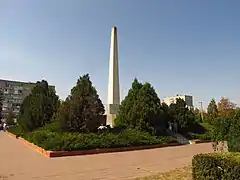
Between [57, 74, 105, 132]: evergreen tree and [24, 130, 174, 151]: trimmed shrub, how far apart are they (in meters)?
1.62

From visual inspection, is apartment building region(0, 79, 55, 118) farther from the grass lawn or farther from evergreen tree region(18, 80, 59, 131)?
the grass lawn

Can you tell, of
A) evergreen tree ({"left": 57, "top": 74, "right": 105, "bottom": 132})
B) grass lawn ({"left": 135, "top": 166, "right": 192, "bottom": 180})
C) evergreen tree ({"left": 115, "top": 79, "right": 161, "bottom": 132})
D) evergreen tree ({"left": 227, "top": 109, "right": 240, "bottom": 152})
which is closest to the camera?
grass lawn ({"left": 135, "top": 166, "right": 192, "bottom": 180})

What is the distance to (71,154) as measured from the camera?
12.4 meters

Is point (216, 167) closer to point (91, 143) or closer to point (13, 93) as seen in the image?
point (91, 143)

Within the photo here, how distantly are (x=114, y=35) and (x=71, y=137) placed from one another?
1957 cm

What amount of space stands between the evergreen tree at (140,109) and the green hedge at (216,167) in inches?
449

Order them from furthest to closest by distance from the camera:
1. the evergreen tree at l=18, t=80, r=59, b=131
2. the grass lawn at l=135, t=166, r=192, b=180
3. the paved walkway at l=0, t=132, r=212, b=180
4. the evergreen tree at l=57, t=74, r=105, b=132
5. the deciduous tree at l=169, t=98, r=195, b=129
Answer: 1. the evergreen tree at l=18, t=80, r=59, b=131
2. the deciduous tree at l=169, t=98, r=195, b=129
3. the evergreen tree at l=57, t=74, r=105, b=132
4. the paved walkway at l=0, t=132, r=212, b=180
5. the grass lawn at l=135, t=166, r=192, b=180

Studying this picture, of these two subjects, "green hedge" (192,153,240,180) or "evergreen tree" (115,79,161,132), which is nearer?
"green hedge" (192,153,240,180)

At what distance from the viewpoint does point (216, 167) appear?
5625 millimetres

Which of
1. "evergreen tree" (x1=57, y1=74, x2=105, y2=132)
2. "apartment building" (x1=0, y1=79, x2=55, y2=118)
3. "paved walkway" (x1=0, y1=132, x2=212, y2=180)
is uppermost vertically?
"apartment building" (x1=0, y1=79, x2=55, y2=118)

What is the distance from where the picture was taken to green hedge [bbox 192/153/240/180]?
531 centimetres

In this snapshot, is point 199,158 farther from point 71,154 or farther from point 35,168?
point 71,154

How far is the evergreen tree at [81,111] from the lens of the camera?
16297mm

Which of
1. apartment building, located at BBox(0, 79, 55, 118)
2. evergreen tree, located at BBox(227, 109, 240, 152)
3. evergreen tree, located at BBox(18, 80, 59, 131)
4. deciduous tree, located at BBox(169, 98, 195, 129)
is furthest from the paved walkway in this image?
apartment building, located at BBox(0, 79, 55, 118)
